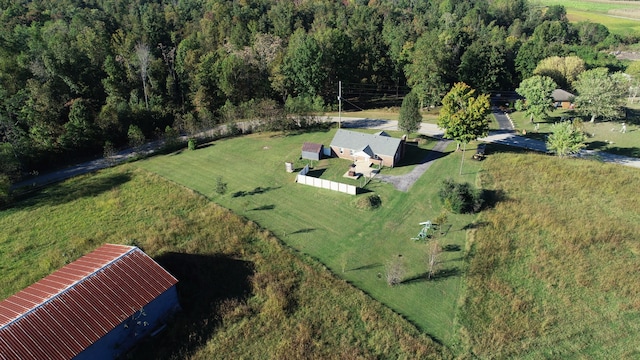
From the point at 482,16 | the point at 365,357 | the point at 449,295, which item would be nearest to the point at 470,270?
the point at 449,295

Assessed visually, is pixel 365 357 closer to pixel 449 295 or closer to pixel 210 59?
pixel 449 295

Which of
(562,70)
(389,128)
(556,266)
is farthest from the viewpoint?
(562,70)

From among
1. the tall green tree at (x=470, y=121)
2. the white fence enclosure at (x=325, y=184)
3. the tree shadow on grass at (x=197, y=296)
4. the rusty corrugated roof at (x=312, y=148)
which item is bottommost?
the tree shadow on grass at (x=197, y=296)

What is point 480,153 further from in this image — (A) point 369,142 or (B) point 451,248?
(B) point 451,248

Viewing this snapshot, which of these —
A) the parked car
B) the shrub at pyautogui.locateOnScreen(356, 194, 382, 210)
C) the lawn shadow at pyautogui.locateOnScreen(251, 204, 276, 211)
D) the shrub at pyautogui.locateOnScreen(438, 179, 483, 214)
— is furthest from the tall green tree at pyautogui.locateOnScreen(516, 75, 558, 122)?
the lawn shadow at pyautogui.locateOnScreen(251, 204, 276, 211)

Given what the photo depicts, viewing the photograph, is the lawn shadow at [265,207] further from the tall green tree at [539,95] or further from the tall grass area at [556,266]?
the tall green tree at [539,95]

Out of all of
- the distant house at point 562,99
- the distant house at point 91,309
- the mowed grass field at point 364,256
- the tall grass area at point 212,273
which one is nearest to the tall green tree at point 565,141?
the mowed grass field at point 364,256

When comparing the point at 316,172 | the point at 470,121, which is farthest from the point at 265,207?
the point at 470,121
